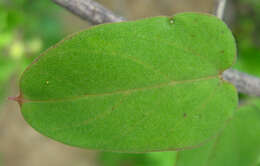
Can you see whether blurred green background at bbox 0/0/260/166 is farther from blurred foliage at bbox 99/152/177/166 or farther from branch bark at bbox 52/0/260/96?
branch bark at bbox 52/0/260/96

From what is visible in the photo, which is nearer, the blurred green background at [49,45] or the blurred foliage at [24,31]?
the blurred foliage at [24,31]

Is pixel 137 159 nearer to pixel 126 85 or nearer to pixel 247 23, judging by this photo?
pixel 247 23

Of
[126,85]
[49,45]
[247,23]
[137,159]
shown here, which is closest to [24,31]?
[49,45]

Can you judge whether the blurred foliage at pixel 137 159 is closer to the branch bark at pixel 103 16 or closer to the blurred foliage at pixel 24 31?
the branch bark at pixel 103 16

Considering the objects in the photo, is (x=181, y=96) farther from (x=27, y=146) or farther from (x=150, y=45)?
(x=27, y=146)

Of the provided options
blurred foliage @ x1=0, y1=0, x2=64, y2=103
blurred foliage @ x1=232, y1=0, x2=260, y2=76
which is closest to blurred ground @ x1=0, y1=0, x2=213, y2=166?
blurred foliage @ x1=0, y1=0, x2=64, y2=103

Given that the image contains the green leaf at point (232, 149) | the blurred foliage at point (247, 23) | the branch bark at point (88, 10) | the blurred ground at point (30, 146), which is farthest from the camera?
the blurred ground at point (30, 146)

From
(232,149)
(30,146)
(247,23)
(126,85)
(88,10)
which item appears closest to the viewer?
(126,85)

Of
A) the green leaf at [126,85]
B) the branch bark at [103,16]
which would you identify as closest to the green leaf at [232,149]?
the branch bark at [103,16]
